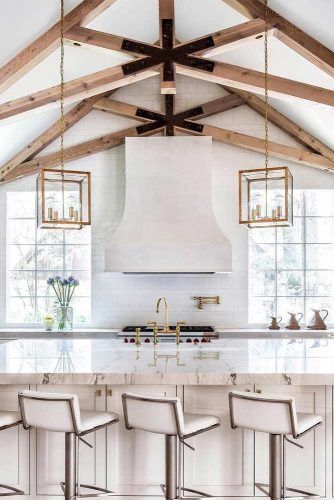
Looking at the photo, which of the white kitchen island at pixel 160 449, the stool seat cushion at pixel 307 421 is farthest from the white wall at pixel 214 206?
the stool seat cushion at pixel 307 421

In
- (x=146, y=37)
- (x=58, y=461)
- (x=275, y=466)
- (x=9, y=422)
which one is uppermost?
(x=146, y=37)

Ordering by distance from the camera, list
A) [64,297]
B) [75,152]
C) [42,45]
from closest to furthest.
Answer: [42,45] < [64,297] < [75,152]

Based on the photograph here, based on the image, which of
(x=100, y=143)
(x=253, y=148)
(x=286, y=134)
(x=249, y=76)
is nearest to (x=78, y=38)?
(x=249, y=76)

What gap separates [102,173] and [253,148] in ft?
5.96

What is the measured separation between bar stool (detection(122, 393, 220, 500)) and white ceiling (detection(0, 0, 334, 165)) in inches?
107

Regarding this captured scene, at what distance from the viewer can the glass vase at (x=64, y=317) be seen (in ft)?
21.2

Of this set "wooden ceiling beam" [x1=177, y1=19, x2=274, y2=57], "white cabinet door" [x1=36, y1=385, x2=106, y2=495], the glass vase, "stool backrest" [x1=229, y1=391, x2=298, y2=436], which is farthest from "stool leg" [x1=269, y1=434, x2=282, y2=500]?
the glass vase

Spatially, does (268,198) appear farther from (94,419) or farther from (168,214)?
(168,214)

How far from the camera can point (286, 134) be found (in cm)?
677

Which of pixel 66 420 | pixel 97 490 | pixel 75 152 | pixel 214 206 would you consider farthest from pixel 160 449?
pixel 75 152

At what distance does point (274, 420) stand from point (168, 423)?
55 centimetres

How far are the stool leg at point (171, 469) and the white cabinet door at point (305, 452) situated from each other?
0.58 m

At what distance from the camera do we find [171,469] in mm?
3092

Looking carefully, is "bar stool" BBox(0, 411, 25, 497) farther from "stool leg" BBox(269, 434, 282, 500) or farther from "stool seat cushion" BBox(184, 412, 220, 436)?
"stool leg" BBox(269, 434, 282, 500)
